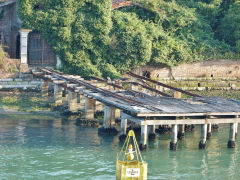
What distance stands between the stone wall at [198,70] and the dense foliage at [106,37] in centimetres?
56

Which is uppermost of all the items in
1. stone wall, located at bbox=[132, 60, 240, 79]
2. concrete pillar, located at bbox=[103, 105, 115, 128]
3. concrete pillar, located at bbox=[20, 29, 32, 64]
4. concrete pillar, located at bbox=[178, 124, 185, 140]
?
concrete pillar, located at bbox=[20, 29, 32, 64]

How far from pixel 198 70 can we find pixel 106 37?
761cm

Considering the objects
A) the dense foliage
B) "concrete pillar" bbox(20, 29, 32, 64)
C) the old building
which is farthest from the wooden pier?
the old building

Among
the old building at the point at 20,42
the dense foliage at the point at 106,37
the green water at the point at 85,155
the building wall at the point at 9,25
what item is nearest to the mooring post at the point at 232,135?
the green water at the point at 85,155

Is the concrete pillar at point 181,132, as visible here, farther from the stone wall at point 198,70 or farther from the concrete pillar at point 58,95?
the stone wall at point 198,70

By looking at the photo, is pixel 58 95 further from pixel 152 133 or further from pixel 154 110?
pixel 154 110

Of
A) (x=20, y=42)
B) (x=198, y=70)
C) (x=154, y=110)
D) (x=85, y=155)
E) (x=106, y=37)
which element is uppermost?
(x=106, y=37)

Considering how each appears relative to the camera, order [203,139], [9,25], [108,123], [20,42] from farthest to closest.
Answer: [9,25], [20,42], [108,123], [203,139]

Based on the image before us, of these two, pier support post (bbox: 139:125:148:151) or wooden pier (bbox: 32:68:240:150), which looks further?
wooden pier (bbox: 32:68:240:150)

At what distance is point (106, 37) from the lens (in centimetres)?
3578

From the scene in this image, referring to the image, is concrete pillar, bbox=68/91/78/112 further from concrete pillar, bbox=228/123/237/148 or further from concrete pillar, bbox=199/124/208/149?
concrete pillar, bbox=228/123/237/148

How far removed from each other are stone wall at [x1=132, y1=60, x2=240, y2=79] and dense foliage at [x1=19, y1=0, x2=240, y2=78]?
56 centimetres

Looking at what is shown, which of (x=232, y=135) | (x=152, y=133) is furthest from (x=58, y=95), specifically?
(x=232, y=135)

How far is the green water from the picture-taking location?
62.3 feet
